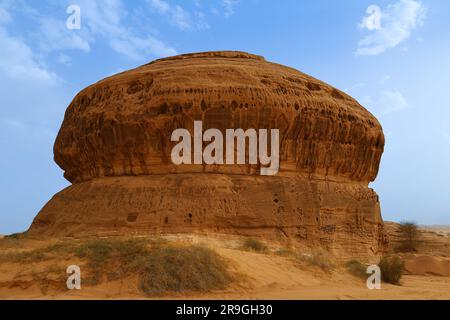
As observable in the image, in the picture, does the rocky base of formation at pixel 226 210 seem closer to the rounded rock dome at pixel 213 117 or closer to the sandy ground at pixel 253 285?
the rounded rock dome at pixel 213 117

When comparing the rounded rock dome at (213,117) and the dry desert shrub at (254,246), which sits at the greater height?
the rounded rock dome at (213,117)

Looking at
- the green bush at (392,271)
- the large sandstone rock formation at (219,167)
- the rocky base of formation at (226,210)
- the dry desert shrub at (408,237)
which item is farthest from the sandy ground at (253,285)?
the dry desert shrub at (408,237)

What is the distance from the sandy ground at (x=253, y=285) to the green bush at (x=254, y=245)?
113cm

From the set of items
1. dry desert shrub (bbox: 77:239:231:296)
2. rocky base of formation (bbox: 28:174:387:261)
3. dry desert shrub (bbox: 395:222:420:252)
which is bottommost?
dry desert shrub (bbox: 395:222:420:252)

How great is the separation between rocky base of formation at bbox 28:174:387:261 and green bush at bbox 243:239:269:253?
0.69 metres

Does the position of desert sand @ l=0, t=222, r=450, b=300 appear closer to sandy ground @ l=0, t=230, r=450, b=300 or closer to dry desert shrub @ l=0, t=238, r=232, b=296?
sandy ground @ l=0, t=230, r=450, b=300

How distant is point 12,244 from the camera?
13.8 meters

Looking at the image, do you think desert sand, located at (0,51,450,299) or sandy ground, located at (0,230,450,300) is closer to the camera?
sandy ground, located at (0,230,450,300)

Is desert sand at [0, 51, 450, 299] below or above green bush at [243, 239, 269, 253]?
above

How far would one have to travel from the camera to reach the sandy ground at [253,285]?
28.0 ft

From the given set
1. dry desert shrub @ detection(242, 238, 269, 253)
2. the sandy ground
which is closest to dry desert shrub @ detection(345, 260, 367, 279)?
the sandy ground

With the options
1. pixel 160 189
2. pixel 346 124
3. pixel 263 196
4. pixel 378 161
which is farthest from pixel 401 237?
pixel 160 189

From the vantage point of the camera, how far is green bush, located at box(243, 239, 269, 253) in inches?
490

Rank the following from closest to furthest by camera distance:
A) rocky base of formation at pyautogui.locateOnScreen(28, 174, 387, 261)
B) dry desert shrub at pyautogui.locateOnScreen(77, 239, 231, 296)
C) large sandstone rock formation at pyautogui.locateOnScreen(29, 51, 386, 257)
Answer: dry desert shrub at pyautogui.locateOnScreen(77, 239, 231, 296) → rocky base of formation at pyautogui.locateOnScreen(28, 174, 387, 261) → large sandstone rock formation at pyautogui.locateOnScreen(29, 51, 386, 257)
